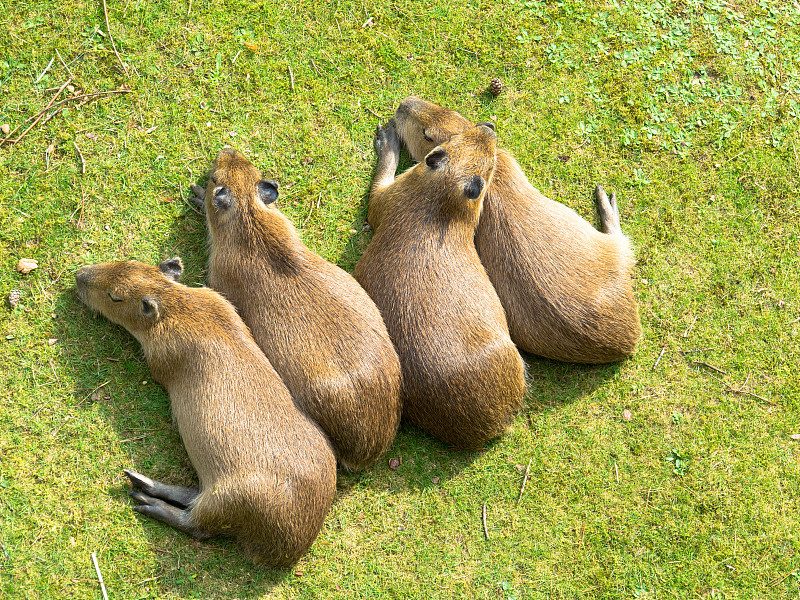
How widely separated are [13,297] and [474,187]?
12.2 feet

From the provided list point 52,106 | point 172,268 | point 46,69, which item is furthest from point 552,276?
point 46,69

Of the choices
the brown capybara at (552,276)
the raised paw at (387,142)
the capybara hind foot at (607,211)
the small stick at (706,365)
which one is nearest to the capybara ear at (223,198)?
the raised paw at (387,142)

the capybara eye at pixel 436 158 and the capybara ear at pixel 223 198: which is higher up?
the capybara eye at pixel 436 158

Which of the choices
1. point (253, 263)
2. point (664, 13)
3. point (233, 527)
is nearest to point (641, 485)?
point (233, 527)

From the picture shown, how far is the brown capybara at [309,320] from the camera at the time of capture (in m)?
4.75

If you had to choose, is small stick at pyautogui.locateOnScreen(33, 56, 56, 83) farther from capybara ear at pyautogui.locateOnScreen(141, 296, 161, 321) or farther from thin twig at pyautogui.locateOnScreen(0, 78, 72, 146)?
capybara ear at pyautogui.locateOnScreen(141, 296, 161, 321)

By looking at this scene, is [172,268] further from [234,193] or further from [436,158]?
[436,158]

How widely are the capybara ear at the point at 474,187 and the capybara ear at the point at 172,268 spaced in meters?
2.29

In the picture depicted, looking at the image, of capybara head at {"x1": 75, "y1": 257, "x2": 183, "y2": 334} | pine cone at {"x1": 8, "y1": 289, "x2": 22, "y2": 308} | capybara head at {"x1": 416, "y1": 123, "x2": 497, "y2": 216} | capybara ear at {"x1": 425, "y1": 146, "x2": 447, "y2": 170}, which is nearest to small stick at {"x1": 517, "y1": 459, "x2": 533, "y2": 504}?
capybara head at {"x1": 416, "y1": 123, "x2": 497, "y2": 216}

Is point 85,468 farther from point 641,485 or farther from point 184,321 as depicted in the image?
point 641,485

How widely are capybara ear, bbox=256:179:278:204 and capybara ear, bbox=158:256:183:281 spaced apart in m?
0.81

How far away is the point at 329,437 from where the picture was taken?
16.1 ft

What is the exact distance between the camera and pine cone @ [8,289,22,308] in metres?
5.28

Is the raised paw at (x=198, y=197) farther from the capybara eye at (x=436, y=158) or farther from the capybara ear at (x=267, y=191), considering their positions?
the capybara eye at (x=436, y=158)
